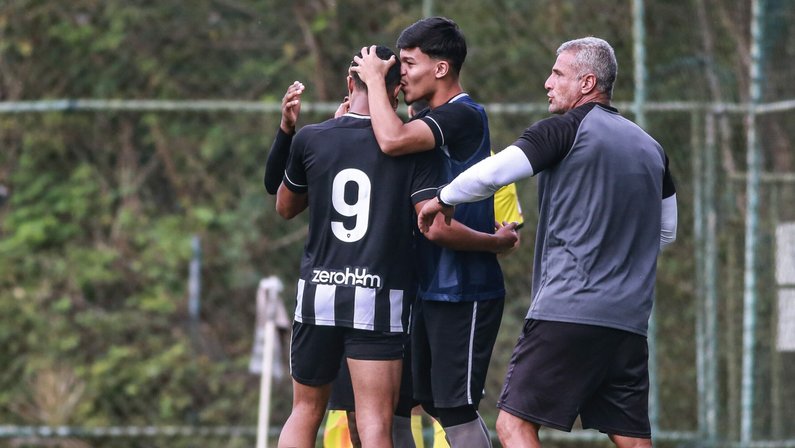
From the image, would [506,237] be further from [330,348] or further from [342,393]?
[342,393]

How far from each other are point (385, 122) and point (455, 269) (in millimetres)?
757

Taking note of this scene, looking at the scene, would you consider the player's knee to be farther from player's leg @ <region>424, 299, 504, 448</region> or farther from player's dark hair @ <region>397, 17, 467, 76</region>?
player's dark hair @ <region>397, 17, 467, 76</region>

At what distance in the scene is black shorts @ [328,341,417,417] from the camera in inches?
231

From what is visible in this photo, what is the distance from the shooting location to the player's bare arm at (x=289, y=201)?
557 cm

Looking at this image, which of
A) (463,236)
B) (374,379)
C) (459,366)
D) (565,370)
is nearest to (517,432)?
(565,370)

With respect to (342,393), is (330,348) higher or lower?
higher

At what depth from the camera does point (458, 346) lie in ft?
18.1

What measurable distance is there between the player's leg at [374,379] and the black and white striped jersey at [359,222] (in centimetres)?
7

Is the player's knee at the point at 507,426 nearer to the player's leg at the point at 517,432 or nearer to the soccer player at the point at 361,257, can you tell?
the player's leg at the point at 517,432

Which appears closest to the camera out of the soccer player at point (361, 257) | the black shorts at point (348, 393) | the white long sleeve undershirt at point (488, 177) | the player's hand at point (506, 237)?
the white long sleeve undershirt at point (488, 177)

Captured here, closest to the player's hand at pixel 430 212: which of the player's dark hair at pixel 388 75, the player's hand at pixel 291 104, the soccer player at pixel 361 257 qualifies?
the soccer player at pixel 361 257

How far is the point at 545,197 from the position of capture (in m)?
5.34

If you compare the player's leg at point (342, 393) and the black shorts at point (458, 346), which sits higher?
the black shorts at point (458, 346)

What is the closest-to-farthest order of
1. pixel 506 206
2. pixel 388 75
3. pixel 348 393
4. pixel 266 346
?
1. pixel 388 75
2. pixel 348 393
3. pixel 506 206
4. pixel 266 346
